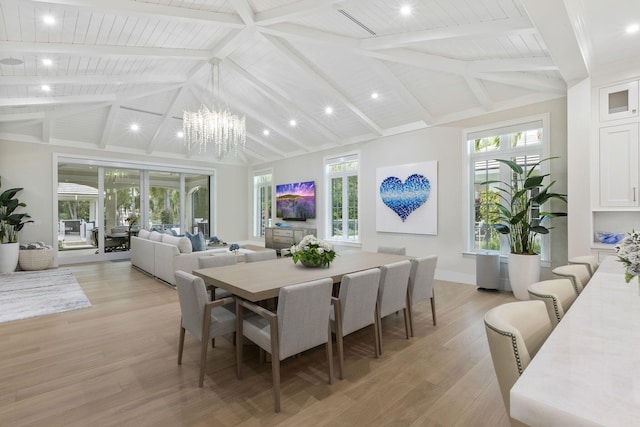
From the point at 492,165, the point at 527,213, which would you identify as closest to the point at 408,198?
the point at 492,165

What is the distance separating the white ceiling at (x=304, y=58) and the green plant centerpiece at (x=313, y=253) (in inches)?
101

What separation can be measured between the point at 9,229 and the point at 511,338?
886 cm

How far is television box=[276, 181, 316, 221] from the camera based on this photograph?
8.21 meters

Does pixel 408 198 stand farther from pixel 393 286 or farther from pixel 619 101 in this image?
pixel 393 286

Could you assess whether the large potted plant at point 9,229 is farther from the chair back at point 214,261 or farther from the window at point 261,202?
the window at point 261,202

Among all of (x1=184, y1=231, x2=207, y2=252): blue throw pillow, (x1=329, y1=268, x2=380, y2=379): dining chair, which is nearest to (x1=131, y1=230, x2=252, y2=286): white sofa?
(x1=184, y1=231, x2=207, y2=252): blue throw pillow

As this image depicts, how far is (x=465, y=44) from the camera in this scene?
3.89 metres

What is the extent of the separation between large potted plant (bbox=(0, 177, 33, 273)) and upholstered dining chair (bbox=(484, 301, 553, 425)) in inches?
333

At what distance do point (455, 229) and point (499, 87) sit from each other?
2397 mm

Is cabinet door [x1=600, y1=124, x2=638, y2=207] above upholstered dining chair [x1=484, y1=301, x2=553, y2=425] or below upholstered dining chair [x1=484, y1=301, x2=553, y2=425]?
above

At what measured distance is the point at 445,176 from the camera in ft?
18.3

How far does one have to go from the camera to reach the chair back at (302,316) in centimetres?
199

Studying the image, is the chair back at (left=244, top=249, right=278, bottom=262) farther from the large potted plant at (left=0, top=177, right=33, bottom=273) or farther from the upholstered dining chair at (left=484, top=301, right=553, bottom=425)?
the large potted plant at (left=0, top=177, right=33, bottom=273)

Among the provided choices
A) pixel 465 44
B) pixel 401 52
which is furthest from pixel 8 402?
pixel 465 44
